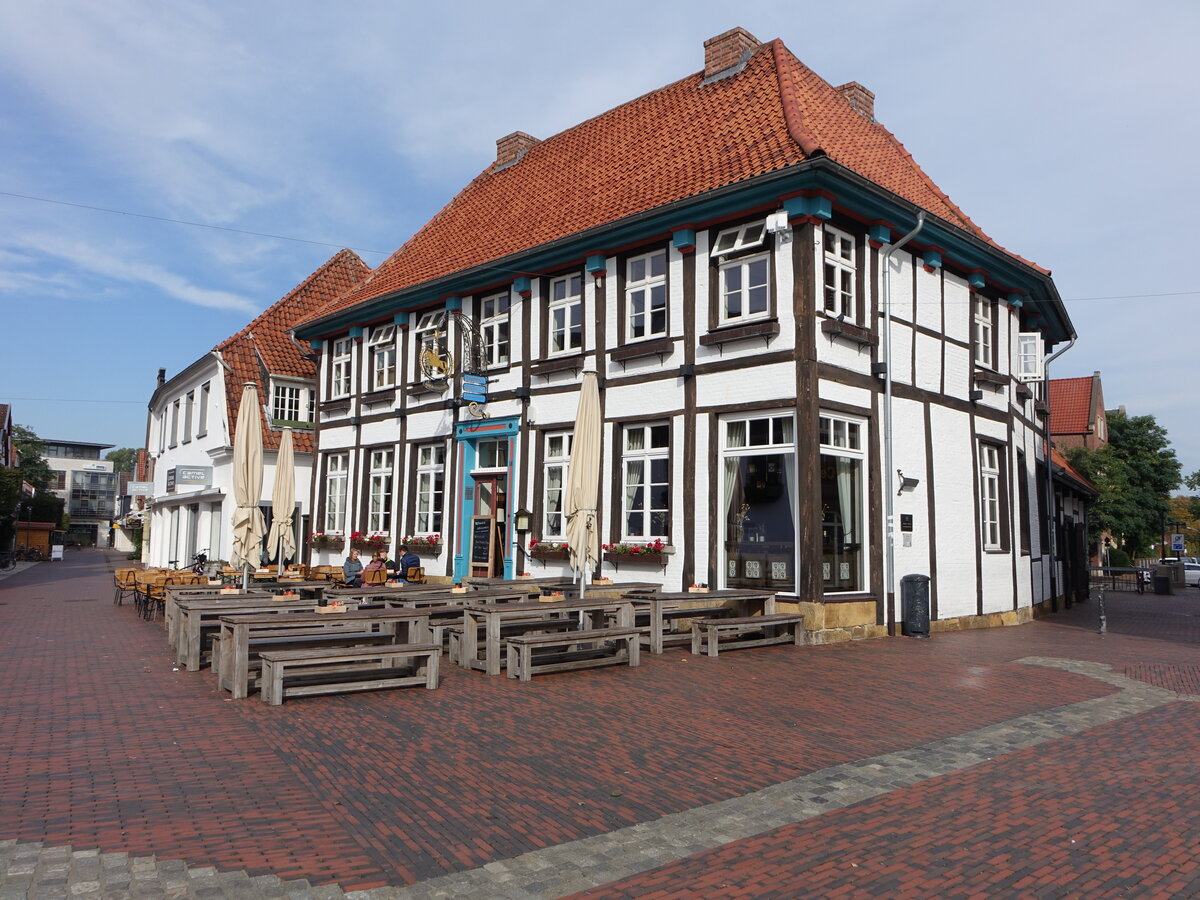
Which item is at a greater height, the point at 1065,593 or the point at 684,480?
the point at 684,480

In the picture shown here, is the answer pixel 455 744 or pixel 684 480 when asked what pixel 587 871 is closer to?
pixel 455 744

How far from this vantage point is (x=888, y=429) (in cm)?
1412

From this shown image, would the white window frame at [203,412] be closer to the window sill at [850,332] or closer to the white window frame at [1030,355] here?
the window sill at [850,332]

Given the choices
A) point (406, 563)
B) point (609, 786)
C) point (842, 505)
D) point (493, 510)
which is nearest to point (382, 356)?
point (493, 510)

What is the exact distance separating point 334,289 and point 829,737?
2453 centimetres

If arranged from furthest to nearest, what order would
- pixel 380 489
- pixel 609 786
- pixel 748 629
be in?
pixel 380 489 < pixel 748 629 < pixel 609 786

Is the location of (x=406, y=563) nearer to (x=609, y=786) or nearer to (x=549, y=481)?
(x=549, y=481)

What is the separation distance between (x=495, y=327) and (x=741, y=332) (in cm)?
649

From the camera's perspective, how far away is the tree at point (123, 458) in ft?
454

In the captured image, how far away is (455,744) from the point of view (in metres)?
6.78

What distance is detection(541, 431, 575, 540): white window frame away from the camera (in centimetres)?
1670

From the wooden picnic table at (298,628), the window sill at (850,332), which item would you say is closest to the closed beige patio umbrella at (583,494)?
the wooden picnic table at (298,628)

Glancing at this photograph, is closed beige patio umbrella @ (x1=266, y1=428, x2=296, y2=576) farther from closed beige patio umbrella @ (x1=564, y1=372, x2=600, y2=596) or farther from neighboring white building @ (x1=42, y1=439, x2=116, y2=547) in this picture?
neighboring white building @ (x1=42, y1=439, x2=116, y2=547)

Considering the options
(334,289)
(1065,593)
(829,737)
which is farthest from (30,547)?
(829,737)
